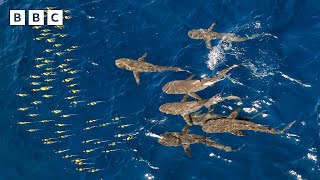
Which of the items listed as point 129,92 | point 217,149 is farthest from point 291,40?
point 129,92

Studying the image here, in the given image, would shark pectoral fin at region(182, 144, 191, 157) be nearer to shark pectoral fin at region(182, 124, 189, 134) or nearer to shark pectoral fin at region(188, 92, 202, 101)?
shark pectoral fin at region(182, 124, 189, 134)

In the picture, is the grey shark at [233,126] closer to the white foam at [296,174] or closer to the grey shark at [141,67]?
the white foam at [296,174]

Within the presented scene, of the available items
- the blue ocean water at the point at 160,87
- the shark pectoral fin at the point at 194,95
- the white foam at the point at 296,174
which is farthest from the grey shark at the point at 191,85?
the white foam at the point at 296,174

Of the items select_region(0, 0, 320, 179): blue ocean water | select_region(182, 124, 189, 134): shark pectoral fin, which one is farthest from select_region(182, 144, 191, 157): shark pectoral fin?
select_region(182, 124, 189, 134): shark pectoral fin

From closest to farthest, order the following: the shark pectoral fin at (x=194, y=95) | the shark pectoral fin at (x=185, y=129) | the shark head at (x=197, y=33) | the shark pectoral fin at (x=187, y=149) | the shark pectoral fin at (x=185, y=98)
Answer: the shark pectoral fin at (x=187, y=149) → the shark pectoral fin at (x=185, y=129) → the shark pectoral fin at (x=194, y=95) → the shark pectoral fin at (x=185, y=98) → the shark head at (x=197, y=33)

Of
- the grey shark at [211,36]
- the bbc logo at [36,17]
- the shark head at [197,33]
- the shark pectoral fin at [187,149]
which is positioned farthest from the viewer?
the bbc logo at [36,17]

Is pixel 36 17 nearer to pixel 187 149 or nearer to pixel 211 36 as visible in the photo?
pixel 211 36

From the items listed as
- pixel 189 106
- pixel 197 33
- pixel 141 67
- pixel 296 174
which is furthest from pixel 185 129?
pixel 197 33
